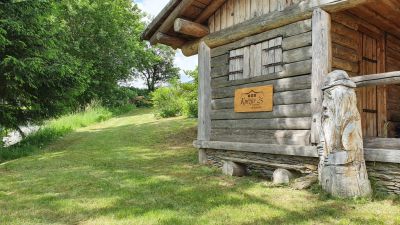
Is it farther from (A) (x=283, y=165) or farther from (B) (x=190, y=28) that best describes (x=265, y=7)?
(A) (x=283, y=165)

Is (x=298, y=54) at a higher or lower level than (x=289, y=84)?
higher

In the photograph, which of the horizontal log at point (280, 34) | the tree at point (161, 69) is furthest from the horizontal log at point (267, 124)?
the tree at point (161, 69)

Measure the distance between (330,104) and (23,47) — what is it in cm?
899

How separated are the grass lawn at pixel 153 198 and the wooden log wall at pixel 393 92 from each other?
4131 mm

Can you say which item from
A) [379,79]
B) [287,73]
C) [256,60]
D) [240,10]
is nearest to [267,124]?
[287,73]

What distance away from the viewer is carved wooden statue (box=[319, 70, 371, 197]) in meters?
4.96

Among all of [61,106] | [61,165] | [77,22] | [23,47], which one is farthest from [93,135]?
[77,22]

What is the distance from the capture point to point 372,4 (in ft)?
21.1

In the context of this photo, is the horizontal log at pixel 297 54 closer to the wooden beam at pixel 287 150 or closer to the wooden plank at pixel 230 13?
the wooden beam at pixel 287 150

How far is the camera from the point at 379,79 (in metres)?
5.21

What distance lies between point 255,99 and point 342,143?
7.90 ft

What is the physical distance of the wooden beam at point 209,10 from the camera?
7.97 meters

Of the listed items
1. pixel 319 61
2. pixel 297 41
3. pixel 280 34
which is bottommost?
pixel 319 61

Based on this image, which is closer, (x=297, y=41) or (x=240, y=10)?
(x=297, y=41)
